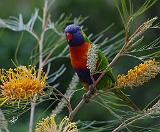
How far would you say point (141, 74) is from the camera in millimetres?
805

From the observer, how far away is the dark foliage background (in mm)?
2895

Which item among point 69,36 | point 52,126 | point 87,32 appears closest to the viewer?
point 52,126

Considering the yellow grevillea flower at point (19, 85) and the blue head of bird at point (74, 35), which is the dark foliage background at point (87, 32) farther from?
the yellow grevillea flower at point (19, 85)

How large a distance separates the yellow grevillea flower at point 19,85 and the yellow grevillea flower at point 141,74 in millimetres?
152

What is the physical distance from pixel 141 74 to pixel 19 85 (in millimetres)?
214

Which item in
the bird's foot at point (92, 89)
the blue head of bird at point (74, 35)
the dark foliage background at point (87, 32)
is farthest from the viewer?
the dark foliage background at point (87, 32)

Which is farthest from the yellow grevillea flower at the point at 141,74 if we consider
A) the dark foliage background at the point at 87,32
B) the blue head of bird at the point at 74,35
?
the dark foliage background at the point at 87,32

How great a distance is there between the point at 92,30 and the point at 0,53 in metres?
0.97

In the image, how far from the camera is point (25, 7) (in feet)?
11.5

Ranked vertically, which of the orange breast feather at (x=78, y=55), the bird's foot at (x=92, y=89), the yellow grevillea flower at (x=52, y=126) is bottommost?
the yellow grevillea flower at (x=52, y=126)

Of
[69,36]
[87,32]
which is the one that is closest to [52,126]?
[69,36]

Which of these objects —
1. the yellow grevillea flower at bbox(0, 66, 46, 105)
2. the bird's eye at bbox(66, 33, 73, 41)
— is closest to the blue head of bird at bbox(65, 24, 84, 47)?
the bird's eye at bbox(66, 33, 73, 41)

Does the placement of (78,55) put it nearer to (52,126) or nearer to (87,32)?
(52,126)

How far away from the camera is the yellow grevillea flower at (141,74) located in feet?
2.60
